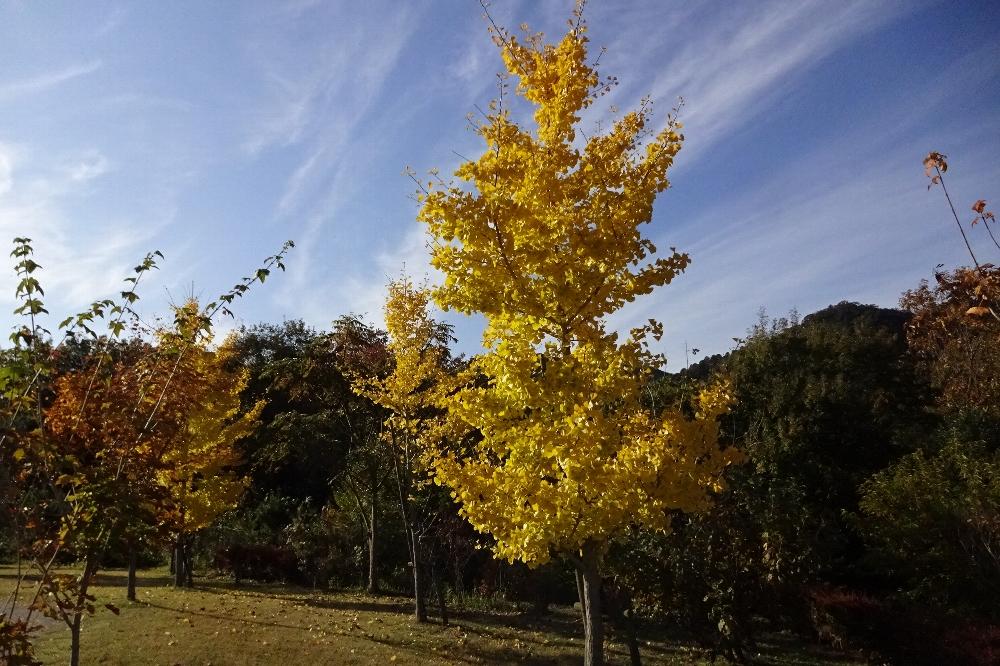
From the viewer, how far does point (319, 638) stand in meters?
9.77

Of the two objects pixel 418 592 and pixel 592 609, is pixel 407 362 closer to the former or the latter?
pixel 418 592

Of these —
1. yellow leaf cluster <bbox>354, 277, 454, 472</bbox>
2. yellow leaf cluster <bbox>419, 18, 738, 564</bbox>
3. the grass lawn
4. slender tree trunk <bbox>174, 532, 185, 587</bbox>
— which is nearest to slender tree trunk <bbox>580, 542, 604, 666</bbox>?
yellow leaf cluster <bbox>419, 18, 738, 564</bbox>

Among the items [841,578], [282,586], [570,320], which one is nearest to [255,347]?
[282,586]

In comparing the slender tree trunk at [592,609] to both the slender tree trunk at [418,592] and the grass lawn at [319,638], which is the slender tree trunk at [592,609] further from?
the slender tree trunk at [418,592]

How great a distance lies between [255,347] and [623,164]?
3505 cm

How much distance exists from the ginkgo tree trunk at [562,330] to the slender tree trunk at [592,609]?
53 centimetres

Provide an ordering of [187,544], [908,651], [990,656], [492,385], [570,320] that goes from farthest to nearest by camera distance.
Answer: [187,544], [908,651], [990,656], [492,385], [570,320]

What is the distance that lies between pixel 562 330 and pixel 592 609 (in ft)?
8.73

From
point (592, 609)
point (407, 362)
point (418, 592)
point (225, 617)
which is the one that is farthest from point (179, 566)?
point (592, 609)

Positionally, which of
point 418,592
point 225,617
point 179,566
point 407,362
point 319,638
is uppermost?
point 407,362

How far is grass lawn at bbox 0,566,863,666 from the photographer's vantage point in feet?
28.5

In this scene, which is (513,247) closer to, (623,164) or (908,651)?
(623,164)

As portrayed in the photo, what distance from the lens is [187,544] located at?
1526cm

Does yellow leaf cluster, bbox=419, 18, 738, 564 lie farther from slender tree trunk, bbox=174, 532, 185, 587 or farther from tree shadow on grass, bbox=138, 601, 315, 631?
slender tree trunk, bbox=174, 532, 185, 587
